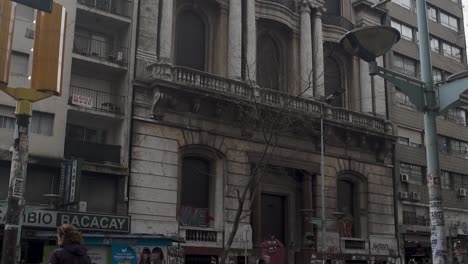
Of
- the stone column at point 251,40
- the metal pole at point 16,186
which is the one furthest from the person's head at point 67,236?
the stone column at point 251,40

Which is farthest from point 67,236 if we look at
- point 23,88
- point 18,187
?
point 23,88

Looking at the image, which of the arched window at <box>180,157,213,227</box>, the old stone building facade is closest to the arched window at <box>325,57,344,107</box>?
the old stone building facade

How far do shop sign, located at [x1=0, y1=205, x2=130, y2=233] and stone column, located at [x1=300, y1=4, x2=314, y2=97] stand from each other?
13.0m

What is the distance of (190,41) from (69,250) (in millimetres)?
24764

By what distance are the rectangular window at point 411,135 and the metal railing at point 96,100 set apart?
18.9m

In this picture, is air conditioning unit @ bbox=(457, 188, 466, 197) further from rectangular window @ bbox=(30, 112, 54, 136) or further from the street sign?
the street sign

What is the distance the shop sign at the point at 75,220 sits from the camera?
21.9 meters

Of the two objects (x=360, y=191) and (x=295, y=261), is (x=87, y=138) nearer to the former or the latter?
(x=295, y=261)

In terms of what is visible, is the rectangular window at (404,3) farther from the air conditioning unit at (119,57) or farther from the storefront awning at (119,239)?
the storefront awning at (119,239)

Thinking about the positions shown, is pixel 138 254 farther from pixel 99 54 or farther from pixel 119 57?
pixel 99 54

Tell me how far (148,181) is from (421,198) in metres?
19.3

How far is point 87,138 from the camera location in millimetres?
26797

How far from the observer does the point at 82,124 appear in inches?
1052

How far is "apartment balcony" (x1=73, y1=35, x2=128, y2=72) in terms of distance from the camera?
26.0 metres
